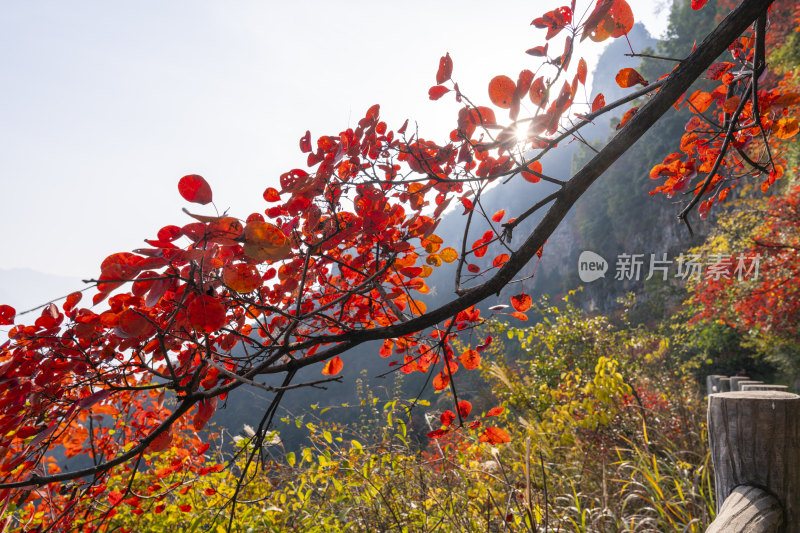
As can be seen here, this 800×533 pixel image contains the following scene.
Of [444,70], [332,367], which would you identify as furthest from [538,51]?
[332,367]

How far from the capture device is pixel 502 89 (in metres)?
1.01

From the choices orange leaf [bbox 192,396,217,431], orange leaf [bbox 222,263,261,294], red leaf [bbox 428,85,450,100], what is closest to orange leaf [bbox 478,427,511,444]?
orange leaf [bbox 192,396,217,431]

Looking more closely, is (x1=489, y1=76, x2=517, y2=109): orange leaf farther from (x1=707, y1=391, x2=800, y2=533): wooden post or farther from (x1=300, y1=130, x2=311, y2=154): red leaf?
(x1=707, y1=391, x2=800, y2=533): wooden post

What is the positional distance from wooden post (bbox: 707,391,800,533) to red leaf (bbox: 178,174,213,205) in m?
1.19

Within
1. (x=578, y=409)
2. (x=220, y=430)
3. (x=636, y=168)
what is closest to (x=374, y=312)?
(x=220, y=430)

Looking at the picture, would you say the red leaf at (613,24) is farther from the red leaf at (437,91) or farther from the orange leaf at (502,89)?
the red leaf at (437,91)

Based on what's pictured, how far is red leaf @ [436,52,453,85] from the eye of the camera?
1132 mm

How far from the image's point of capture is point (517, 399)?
4.01 meters

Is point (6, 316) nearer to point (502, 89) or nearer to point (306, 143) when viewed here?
point (306, 143)

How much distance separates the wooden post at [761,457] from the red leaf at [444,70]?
1110 mm

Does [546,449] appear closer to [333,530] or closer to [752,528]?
[333,530]

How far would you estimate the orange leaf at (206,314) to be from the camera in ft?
2.27

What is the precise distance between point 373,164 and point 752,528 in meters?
1.28

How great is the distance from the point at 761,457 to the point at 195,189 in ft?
4.28
